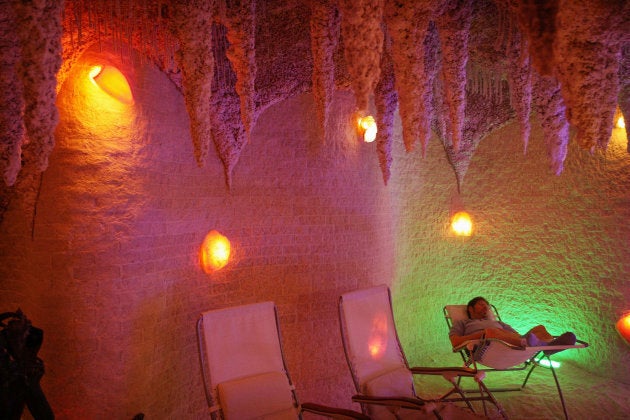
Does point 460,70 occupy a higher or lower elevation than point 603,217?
higher

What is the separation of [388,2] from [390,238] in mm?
3271

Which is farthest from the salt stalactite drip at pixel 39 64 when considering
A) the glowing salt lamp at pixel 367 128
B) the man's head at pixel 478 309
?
the man's head at pixel 478 309

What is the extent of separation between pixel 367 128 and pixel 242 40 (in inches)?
90.6

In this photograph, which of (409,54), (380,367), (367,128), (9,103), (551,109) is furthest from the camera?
(367,128)

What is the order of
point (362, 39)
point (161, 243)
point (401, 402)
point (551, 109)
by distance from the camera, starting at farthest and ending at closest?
1. point (551, 109)
2. point (161, 243)
3. point (401, 402)
4. point (362, 39)

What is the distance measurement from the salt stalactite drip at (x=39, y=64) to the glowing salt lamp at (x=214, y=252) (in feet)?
5.84

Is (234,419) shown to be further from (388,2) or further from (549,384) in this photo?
(549,384)

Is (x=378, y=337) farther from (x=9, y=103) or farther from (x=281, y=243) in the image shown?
(x=9, y=103)

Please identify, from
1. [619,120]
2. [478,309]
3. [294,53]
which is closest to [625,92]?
[619,120]

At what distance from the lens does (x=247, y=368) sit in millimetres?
3504

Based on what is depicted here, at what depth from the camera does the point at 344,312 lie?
4.03 metres

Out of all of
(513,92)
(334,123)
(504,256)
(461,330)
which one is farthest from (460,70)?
(504,256)

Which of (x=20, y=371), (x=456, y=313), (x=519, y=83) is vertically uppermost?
(x=519, y=83)

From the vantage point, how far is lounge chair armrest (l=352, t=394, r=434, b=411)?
3.05 meters
